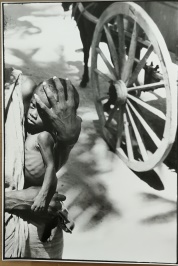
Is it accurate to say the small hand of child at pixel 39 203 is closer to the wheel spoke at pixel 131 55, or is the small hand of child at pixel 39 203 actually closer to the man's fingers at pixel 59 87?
the man's fingers at pixel 59 87

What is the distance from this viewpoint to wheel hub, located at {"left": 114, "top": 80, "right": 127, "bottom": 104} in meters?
1.68

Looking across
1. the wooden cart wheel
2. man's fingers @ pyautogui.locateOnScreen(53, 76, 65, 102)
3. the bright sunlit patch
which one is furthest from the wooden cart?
the bright sunlit patch

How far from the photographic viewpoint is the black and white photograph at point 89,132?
1.62 metres

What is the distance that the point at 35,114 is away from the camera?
1.72 m

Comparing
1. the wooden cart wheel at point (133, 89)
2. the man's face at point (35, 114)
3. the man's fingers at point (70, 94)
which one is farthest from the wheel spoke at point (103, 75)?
the man's face at point (35, 114)

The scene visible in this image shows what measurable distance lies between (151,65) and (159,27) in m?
0.14

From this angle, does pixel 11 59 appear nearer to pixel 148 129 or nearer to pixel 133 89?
pixel 133 89

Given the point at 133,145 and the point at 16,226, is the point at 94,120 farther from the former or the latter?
the point at 16,226

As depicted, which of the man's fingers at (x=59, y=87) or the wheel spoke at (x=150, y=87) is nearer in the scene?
the wheel spoke at (x=150, y=87)

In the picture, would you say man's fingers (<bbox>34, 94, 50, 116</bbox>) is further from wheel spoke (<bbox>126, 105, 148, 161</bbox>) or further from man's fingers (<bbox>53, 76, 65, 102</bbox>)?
wheel spoke (<bbox>126, 105, 148, 161</bbox>)

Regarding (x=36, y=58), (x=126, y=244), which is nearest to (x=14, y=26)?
(x=36, y=58)

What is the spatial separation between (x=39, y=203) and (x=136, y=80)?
1.90ft

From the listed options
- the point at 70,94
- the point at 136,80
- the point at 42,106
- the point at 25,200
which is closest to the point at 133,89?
the point at 136,80

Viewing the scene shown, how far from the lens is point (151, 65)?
5.35 ft
